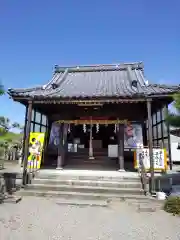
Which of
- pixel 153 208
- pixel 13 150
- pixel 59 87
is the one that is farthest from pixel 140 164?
pixel 13 150

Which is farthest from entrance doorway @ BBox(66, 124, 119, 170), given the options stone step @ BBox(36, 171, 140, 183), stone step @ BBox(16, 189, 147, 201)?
stone step @ BBox(16, 189, 147, 201)

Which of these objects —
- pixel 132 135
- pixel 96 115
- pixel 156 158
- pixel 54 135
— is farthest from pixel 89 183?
pixel 96 115

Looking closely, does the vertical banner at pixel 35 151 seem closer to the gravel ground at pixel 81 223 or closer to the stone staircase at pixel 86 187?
the stone staircase at pixel 86 187

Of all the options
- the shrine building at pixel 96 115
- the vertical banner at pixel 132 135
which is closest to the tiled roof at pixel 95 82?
the shrine building at pixel 96 115

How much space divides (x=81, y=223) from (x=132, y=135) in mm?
7641

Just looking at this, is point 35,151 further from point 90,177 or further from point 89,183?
point 89,183

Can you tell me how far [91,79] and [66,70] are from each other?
2789mm

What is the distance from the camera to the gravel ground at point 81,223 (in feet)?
14.6

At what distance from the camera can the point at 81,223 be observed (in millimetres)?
5195

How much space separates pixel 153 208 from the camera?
6.46 meters

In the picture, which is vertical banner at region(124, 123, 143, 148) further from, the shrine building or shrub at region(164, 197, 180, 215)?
shrub at region(164, 197, 180, 215)

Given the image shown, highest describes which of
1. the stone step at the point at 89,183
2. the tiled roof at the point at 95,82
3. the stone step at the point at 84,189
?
the tiled roof at the point at 95,82

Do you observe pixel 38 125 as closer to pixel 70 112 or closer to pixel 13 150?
pixel 70 112

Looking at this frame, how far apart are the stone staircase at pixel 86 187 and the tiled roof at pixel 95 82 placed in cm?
377
